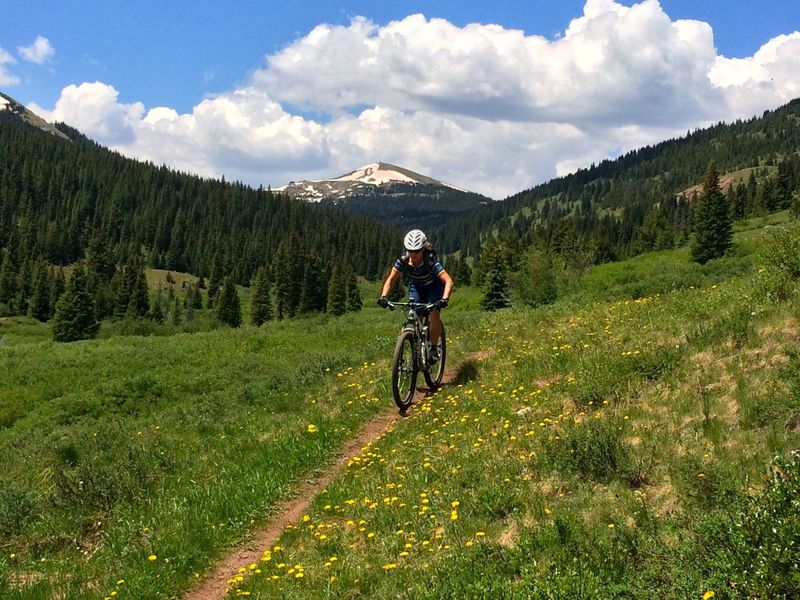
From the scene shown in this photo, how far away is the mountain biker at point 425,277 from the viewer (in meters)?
11.5

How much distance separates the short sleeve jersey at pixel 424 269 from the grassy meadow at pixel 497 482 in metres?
2.43

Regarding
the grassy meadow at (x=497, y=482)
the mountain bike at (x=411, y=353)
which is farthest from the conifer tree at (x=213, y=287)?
the mountain bike at (x=411, y=353)

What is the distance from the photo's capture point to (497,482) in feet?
23.0

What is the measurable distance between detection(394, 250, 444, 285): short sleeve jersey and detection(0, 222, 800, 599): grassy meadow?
7.97ft

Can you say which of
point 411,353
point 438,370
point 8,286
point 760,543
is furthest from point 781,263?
point 8,286

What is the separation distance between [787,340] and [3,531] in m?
12.3

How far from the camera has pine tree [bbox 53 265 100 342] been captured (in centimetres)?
8412

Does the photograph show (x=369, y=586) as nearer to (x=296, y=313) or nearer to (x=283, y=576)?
(x=283, y=576)

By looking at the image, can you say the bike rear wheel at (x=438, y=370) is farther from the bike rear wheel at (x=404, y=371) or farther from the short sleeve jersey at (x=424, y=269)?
the short sleeve jersey at (x=424, y=269)

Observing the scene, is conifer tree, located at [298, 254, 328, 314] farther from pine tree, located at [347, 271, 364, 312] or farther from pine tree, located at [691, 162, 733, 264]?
pine tree, located at [691, 162, 733, 264]

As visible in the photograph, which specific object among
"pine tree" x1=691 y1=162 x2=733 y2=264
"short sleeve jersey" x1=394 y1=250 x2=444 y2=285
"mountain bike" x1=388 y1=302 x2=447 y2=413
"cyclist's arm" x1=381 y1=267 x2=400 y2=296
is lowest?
"mountain bike" x1=388 y1=302 x2=447 y2=413

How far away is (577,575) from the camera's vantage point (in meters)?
4.50

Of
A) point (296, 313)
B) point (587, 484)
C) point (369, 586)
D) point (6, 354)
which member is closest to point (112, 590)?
point (369, 586)

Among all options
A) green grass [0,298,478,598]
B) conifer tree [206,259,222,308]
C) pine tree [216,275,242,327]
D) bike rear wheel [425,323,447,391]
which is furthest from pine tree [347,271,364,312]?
bike rear wheel [425,323,447,391]
